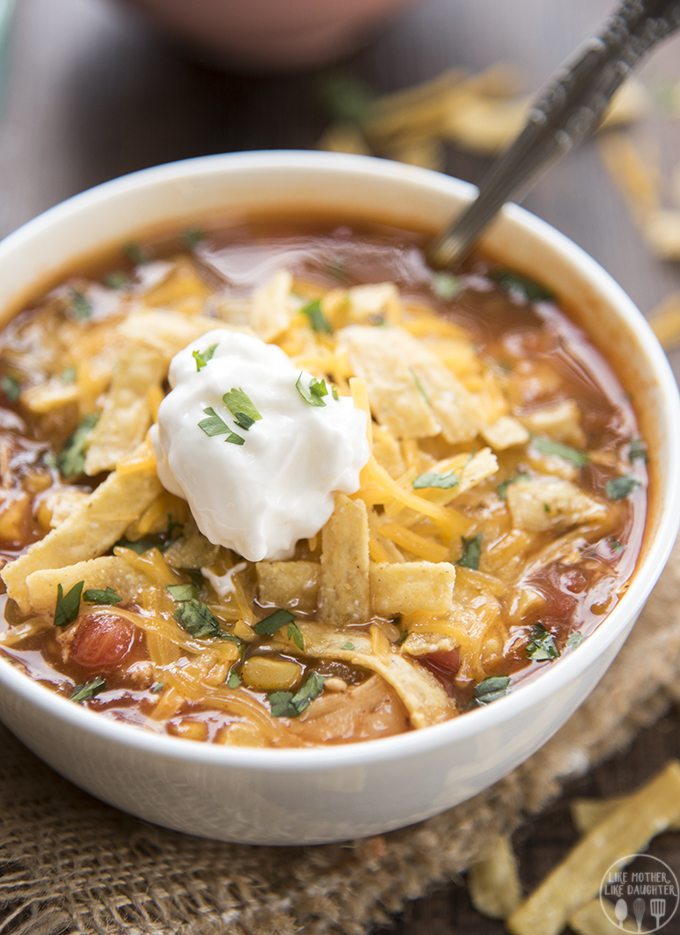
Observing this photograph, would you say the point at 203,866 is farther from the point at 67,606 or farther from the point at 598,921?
the point at 598,921

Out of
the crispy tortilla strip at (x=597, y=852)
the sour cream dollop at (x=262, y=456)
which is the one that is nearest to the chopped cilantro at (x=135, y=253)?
the sour cream dollop at (x=262, y=456)

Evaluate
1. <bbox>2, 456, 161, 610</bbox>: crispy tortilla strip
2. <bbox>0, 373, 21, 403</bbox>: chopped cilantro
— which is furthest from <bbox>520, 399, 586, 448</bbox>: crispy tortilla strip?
<bbox>0, 373, 21, 403</bbox>: chopped cilantro

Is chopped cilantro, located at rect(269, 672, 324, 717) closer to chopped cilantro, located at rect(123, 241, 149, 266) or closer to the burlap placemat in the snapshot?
the burlap placemat

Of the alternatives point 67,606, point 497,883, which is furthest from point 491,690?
point 67,606

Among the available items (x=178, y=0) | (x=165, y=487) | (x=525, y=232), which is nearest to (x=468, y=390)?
(x=525, y=232)

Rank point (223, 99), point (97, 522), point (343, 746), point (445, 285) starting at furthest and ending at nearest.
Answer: point (223, 99), point (445, 285), point (97, 522), point (343, 746)
